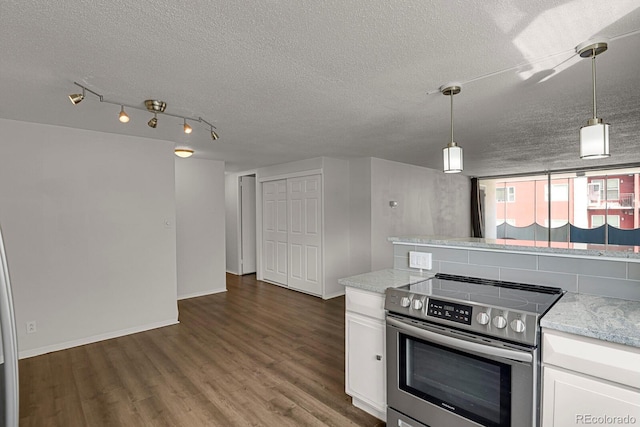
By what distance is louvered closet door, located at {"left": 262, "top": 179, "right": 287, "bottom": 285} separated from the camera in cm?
613

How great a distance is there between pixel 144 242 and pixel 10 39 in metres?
2.64

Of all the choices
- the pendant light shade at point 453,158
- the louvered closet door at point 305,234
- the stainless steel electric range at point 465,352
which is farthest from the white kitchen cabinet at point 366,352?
the louvered closet door at point 305,234

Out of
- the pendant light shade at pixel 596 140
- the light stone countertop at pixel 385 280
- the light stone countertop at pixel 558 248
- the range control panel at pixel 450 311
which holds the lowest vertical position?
the range control panel at pixel 450 311

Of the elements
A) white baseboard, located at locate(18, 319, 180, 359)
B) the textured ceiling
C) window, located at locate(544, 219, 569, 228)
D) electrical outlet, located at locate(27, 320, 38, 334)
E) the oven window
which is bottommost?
white baseboard, located at locate(18, 319, 180, 359)

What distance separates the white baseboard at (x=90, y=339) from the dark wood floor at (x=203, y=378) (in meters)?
0.09

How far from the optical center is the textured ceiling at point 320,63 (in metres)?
1.51

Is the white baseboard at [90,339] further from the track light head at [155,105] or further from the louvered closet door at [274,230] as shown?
the track light head at [155,105]

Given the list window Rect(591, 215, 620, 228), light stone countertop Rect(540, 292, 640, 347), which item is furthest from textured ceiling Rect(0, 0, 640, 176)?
window Rect(591, 215, 620, 228)

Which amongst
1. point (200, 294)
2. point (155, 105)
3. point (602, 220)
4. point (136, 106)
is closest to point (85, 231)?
point (136, 106)

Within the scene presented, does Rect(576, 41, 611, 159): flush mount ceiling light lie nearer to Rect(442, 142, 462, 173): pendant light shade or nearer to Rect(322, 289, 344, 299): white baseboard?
Rect(442, 142, 462, 173): pendant light shade

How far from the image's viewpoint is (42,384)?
8.82ft

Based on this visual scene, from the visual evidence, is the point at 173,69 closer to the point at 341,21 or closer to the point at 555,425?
the point at 341,21

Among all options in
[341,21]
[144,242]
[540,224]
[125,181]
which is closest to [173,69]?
[341,21]

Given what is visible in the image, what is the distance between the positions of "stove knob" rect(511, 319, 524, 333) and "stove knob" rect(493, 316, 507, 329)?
33 millimetres
